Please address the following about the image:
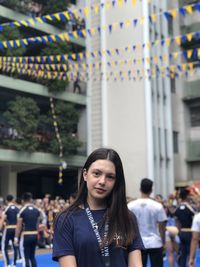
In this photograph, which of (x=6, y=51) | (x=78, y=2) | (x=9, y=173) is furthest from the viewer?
(x=78, y=2)

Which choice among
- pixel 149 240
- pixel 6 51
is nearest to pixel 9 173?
pixel 6 51

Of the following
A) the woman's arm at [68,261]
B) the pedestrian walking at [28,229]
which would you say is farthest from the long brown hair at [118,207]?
the pedestrian walking at [28,229]

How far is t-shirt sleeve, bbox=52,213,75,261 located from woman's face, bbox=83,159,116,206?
0.66ft

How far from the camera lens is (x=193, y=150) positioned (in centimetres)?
2686

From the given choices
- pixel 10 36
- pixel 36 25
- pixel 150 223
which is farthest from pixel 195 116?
pixel 150 223

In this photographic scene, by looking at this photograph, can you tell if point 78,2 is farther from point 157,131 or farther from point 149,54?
point 157,131

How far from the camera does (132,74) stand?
915 inches

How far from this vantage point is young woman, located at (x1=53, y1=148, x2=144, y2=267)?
255 centimetres

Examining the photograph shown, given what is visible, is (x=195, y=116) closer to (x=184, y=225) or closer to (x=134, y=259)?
→ (x=184, y=225)

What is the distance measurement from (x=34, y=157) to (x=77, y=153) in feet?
9.86

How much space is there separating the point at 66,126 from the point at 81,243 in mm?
20663

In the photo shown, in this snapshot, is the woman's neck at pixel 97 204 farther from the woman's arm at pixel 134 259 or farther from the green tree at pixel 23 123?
the green tree at pixel 23 123

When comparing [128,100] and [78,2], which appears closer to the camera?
[128,100]

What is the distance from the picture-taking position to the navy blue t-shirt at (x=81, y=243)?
255cm
